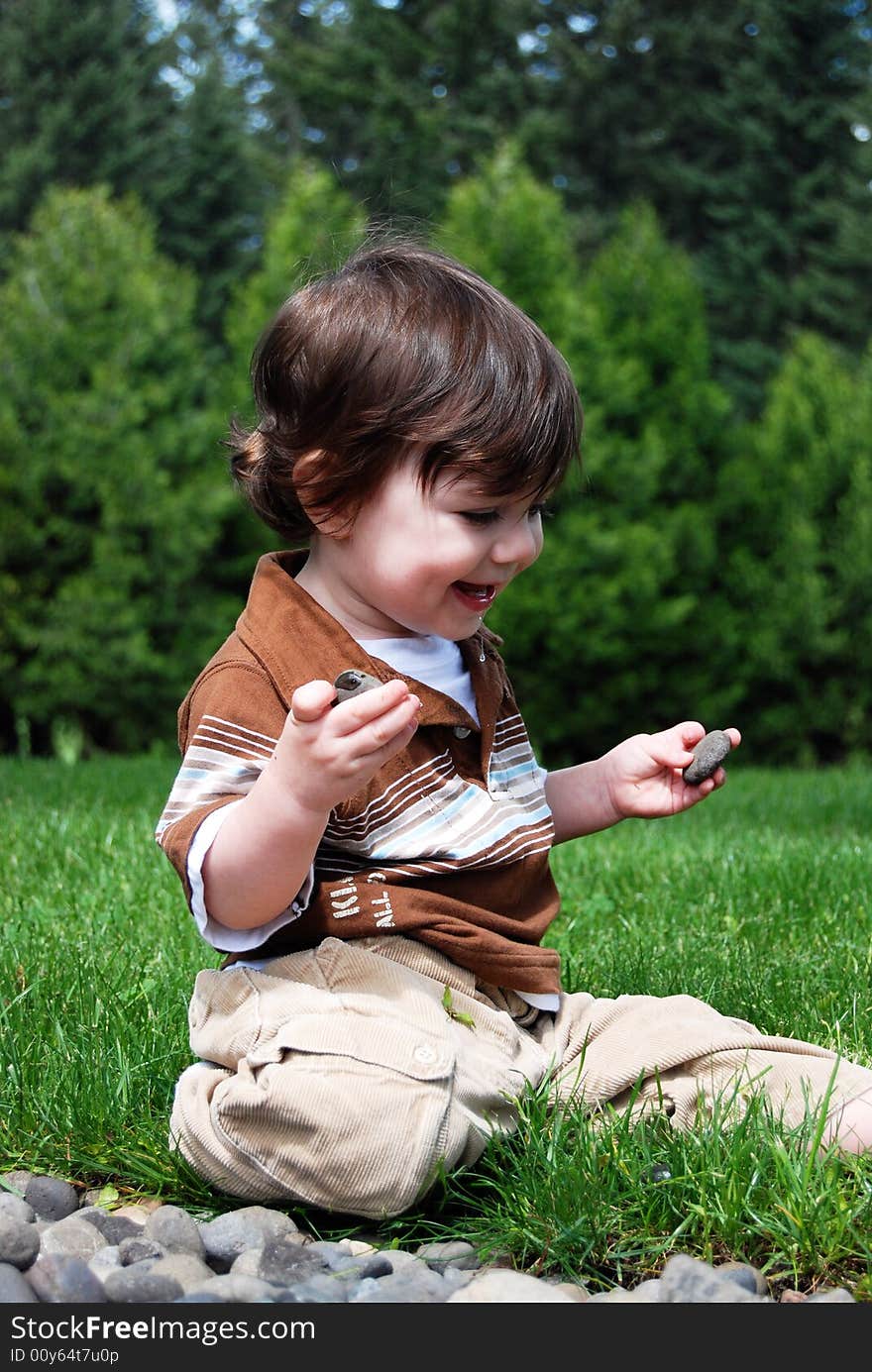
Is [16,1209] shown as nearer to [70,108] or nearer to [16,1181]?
[16,1181]

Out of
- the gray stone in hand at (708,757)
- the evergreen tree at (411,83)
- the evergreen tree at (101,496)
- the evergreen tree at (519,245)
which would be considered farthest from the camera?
the evergreen tree at (411,83)

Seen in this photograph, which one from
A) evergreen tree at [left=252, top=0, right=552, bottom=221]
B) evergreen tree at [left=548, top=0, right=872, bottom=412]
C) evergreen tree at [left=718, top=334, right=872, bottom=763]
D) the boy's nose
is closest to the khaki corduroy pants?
the boy's nose

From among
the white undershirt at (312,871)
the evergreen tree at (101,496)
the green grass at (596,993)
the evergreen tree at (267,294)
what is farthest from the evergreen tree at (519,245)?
the white undershirt at (312,871)

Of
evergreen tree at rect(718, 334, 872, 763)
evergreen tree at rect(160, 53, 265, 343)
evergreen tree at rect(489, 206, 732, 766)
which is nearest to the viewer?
evergreen tree at rect(489, 206, 732, 766)

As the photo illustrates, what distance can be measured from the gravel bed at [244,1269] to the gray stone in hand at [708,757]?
828 mm

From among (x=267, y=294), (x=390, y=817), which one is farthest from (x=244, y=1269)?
(x=267, y=294)

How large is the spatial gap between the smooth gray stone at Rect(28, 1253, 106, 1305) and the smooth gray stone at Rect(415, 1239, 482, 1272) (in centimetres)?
41

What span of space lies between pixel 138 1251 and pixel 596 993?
1.17m

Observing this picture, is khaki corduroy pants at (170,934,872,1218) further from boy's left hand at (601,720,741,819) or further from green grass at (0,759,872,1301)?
boy's left hand at (601,720,741,819)

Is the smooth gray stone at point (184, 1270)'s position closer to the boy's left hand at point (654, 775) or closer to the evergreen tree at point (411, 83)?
the boy's left hand at point (654, 775)

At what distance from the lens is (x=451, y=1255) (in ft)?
5.76

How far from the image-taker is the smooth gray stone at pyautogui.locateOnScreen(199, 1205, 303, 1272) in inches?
68.4

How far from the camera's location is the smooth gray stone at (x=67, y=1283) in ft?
5.10

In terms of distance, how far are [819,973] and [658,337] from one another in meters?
8.14
